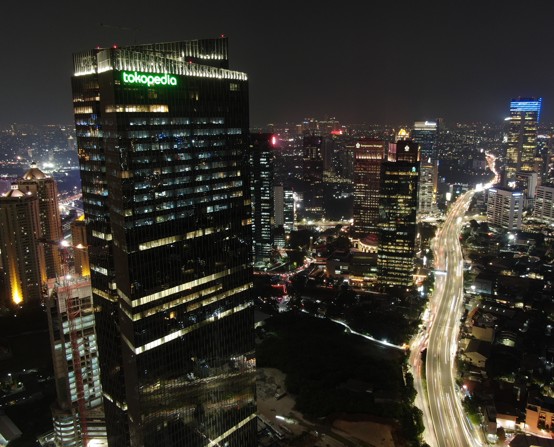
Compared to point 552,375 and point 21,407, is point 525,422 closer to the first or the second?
point 552,375

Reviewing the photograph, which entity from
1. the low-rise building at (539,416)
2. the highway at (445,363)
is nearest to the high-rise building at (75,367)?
the highway at (445,363)

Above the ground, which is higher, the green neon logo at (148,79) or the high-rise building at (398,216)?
the green neon logo at (148,79)

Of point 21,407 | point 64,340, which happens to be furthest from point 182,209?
point 21,407

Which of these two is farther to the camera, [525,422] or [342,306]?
[342,306]

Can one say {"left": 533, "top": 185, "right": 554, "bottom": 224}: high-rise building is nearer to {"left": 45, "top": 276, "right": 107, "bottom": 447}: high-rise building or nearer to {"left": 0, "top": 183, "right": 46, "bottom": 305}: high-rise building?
{"left": 0, "top": 183, "right": 46, "bottom": 305}: high-rise building

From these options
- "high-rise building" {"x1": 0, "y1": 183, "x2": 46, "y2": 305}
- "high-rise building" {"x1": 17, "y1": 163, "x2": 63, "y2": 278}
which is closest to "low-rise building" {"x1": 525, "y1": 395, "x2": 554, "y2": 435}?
"high-rise building" {"x1": 17, "y1": 163, "x2": 63, "y2": 278}

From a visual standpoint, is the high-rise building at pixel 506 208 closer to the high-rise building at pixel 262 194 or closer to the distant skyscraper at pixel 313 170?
the distant skyscraper at pixel 313 170

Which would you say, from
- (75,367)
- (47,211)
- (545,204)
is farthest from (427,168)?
(75,367)
